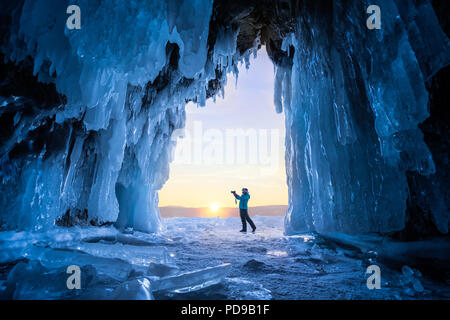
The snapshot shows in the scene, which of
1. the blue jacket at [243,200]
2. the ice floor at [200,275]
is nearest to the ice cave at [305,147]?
the ice floor at [200,275]

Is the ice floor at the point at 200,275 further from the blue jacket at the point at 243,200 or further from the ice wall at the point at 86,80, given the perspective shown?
the blue jacket at the point at 243,200

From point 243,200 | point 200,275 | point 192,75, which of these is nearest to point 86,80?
point 192,75

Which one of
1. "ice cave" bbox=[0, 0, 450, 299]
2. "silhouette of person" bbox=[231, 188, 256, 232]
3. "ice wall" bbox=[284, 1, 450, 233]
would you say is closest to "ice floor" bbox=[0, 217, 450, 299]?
"ice cave" bbox=[0, 0, 450, 299]

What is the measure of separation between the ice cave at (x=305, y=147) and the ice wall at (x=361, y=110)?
23 millimetres

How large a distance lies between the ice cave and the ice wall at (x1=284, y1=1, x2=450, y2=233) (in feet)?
0.08

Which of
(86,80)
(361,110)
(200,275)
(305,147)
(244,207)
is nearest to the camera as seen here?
(200,275)

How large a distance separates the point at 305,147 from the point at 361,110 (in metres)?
2.50

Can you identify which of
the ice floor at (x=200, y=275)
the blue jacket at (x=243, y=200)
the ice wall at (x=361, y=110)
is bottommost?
the ice floor at (x=200, y=275)

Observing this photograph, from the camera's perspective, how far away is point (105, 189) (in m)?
6.13

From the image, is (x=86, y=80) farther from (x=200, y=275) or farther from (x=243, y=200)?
(x=243, y=200)

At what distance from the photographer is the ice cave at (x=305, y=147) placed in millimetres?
2334

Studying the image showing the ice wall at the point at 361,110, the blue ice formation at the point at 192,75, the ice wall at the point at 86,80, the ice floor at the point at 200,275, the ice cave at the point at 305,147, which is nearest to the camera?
the ice floor at the point at 200,275

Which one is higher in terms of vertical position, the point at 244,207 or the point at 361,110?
the point at 361,110

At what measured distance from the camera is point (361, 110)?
153 inches
